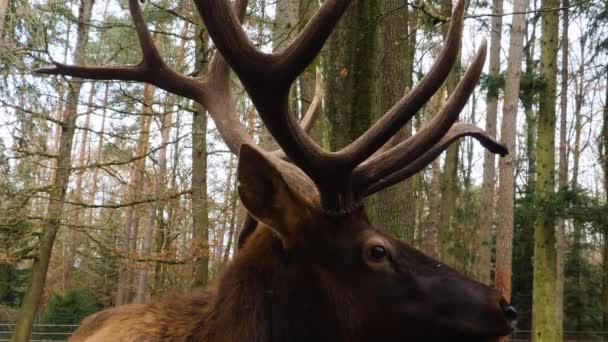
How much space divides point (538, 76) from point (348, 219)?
12.8 metres

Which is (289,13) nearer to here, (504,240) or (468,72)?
(468,72)

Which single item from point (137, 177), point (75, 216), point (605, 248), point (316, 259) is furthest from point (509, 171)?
point (137, 177)

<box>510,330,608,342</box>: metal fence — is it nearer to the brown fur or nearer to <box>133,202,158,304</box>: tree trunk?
<box>133,202,158,304</box>: tree trunk

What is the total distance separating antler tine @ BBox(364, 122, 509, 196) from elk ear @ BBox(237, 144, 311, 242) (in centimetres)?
57

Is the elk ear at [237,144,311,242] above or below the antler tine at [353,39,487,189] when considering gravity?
below

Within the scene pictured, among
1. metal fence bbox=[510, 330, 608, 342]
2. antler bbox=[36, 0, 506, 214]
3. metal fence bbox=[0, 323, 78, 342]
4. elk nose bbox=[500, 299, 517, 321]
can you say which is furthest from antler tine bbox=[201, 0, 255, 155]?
metal fence bbox=[510, 330, 608, 342]

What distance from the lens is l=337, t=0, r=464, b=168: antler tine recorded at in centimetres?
284

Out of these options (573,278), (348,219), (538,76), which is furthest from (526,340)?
(348,219)

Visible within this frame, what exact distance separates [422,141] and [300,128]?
642 mm

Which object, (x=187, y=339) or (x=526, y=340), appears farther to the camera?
(x=526, y=340)

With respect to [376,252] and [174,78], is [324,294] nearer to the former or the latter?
[376,252]

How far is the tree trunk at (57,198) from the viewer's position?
11742mm

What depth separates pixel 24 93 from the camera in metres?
11.2

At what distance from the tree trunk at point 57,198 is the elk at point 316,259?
943 cm
